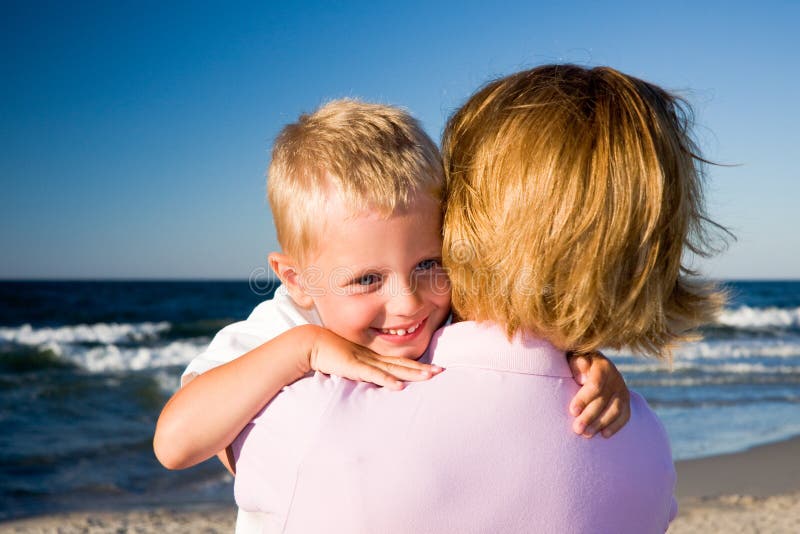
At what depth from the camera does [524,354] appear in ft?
4.18

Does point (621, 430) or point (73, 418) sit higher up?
point (621, 430)

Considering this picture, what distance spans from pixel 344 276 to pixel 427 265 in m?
0.19

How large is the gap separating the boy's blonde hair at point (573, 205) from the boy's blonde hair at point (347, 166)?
0.15m

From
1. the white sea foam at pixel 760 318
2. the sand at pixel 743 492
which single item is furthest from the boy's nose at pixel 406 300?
the white sea foam at pixel 760 318

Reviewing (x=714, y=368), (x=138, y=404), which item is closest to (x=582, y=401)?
(x=138, y=404)

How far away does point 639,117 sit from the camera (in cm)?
127

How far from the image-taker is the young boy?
4.46ft

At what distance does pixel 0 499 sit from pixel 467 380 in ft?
17.8

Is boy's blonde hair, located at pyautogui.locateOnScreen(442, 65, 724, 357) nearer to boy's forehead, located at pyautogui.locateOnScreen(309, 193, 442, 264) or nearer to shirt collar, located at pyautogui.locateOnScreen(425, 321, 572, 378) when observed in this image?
shirt collar, located at pyautogui.locateOnScreen(425, 321, 572, 378)

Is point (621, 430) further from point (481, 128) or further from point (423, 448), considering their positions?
point (481, 128)

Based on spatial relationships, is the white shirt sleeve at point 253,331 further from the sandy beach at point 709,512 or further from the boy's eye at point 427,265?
the sandy beach at point 709,512

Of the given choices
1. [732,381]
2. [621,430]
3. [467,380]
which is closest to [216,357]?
[467,380]

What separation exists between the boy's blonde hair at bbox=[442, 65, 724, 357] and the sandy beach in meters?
3.93

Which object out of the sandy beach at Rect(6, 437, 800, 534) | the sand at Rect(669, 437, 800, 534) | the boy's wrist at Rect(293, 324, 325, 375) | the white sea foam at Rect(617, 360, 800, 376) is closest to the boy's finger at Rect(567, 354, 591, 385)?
the boy's wrist at Rect(293, 324, 325, 375)
